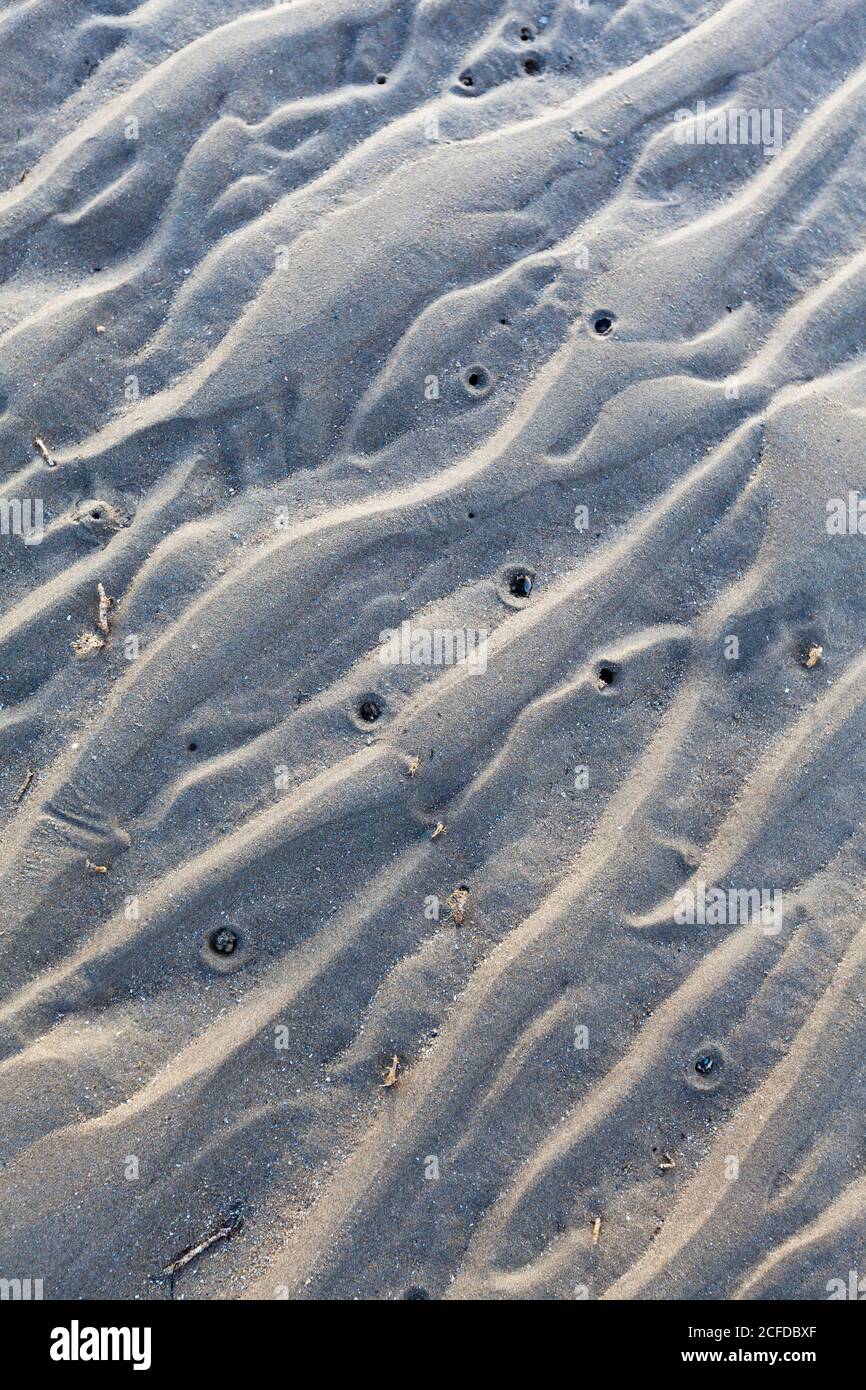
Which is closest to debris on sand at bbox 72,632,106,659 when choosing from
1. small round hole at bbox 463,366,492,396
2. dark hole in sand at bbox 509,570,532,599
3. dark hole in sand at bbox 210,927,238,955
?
dark hole in sand at bbox 210,927,238,955

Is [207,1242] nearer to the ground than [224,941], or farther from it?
nearer to the ground

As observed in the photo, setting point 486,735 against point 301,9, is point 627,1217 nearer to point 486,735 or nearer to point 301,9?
point 486,735

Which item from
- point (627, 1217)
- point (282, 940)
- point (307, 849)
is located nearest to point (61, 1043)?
point (282, 940)

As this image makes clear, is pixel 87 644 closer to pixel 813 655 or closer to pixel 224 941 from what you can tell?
pixel 224 941

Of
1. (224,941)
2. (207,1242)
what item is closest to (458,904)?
(224,941)

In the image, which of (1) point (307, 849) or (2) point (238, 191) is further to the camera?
(2) point (238, 191)

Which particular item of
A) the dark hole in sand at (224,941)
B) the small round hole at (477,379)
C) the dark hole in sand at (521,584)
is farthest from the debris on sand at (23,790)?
the small round hole at (477,379)

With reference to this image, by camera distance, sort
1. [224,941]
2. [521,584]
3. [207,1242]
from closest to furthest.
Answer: [207,1242]
[224,941]
[521,584]

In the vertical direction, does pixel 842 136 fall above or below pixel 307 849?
above
